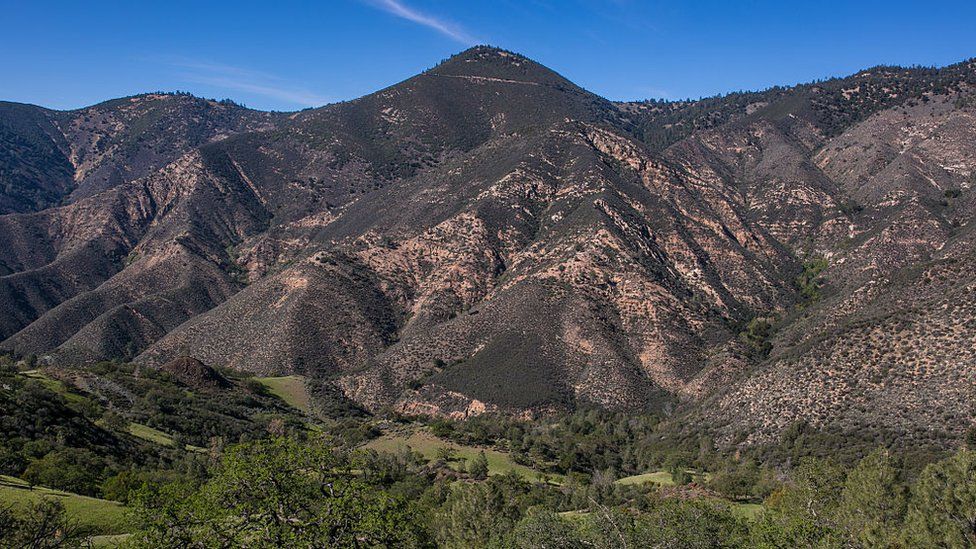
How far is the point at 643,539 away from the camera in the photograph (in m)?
31.4

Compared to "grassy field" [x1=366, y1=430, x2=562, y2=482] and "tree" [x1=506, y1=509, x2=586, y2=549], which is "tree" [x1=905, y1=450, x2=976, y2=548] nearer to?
"tree" [x1=506, y1=509, x2=586, y2=549]

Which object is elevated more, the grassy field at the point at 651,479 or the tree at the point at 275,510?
the tree at the point at 275,510

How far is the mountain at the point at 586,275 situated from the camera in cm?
6962

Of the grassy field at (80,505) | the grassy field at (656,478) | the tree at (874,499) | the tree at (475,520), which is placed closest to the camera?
the grassy field at (80,505)

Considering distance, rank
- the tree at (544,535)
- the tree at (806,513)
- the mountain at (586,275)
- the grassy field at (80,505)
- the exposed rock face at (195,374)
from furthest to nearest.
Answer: the exposed rock face at (195,374) < the mountain at (586,275) < the grassy field at (80,505) < the tree at (544,535) < the tree at (806,513)

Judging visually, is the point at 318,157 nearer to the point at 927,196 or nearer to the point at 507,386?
the point at 507,386

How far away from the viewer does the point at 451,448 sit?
70.2m

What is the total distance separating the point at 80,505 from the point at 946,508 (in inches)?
1708

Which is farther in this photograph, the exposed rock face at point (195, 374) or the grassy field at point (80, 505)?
the exposed rock face at point (195, 374)

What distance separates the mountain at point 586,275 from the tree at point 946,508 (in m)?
22.6

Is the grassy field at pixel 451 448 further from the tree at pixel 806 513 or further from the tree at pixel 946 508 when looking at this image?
the tree at pixel 946 508

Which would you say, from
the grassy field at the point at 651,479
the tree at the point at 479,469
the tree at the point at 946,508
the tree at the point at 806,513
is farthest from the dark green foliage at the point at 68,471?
the tree at the point at 946,508

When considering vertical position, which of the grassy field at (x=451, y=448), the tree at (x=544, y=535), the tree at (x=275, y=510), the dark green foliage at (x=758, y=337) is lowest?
the grassy field at (x=451, y=448)

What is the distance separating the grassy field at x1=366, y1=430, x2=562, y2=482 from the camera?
216ft
